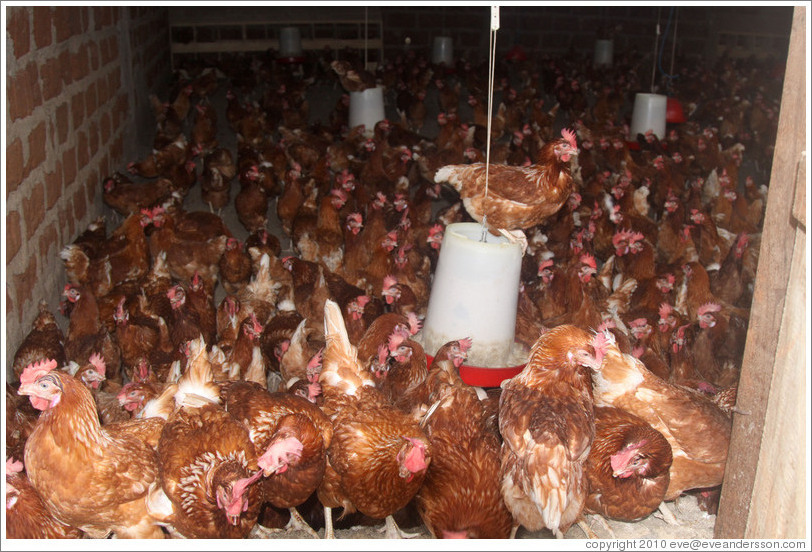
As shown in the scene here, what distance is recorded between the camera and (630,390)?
2.88 m

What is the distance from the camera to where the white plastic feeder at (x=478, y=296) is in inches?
125

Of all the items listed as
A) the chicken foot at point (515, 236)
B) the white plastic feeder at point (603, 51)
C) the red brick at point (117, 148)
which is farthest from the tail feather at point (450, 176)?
the white plastic feeder at point (603, 51)

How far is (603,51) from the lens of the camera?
12.0 metres

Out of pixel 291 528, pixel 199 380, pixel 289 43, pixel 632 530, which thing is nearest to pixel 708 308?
pixel 632 530

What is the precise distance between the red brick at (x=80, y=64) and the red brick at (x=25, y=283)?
171 centimetres

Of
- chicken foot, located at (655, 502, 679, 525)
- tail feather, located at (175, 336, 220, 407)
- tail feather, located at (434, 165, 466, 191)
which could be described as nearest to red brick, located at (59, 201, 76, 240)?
tail feather, located at (175, 336, 220, 407)

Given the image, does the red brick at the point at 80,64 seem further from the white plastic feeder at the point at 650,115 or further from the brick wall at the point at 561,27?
the brick wall at the point at 561,27

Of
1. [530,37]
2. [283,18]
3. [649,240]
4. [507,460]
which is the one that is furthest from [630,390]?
[530,37]

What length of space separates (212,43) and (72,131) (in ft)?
21.2

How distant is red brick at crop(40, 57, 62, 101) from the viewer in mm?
4055

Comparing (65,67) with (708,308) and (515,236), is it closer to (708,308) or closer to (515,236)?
(515,236)

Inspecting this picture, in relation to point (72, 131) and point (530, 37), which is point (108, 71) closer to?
point (72, 131)

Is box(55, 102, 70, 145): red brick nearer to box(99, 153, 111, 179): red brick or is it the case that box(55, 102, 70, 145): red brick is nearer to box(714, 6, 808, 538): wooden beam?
box(99, 153, 111, 179): red brick

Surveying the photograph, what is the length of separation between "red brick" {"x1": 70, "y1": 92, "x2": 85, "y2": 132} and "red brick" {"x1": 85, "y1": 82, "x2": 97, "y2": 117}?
12 centimetres
